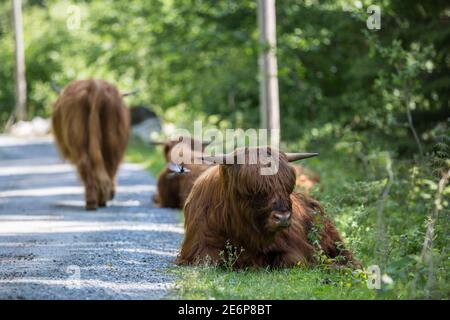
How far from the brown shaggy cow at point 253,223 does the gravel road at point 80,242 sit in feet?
1.33

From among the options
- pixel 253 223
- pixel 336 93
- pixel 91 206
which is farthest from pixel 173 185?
pixel 336 93

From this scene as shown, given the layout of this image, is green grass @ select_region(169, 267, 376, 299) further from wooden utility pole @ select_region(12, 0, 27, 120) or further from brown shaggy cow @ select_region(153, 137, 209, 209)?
wooden utility pole @ select_region(12, 0, 27, 120)

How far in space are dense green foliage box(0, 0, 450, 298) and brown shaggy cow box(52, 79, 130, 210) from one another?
283 centimetres

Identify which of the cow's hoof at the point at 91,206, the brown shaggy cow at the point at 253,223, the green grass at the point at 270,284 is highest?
the brown shaggy cow at the point at 253,223

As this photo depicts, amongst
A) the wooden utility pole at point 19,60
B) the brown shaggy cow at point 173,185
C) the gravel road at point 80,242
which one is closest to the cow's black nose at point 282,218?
the gravel road at point 80,242

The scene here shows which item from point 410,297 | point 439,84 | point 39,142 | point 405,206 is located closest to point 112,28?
point 39,142

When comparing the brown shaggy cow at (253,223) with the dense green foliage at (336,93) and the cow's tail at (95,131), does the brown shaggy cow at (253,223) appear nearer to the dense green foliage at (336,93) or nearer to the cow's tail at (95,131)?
the dense green foliage at (336,93)

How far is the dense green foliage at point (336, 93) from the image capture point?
7.16 m

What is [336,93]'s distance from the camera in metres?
17.6

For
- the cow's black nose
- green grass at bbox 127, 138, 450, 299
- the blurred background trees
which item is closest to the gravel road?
green grass at bbox 127, 138, 450, 299

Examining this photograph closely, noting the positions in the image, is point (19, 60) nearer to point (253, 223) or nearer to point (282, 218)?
point (253, 223)

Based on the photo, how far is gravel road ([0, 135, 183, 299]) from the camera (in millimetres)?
6141

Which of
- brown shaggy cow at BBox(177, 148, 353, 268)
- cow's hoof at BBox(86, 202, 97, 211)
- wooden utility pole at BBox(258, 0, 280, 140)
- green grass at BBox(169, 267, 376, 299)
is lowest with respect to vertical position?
cow's hoof at BBox(86, 202, 97, 211)

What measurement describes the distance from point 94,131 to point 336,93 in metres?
7.45
